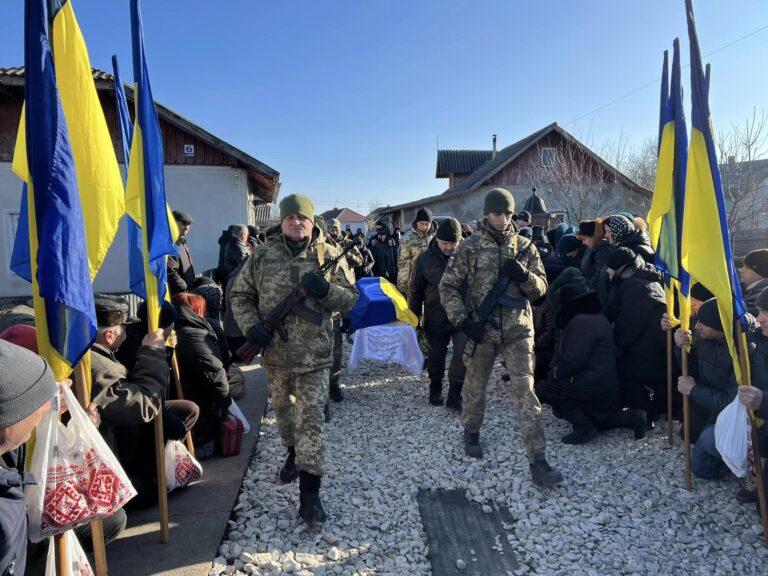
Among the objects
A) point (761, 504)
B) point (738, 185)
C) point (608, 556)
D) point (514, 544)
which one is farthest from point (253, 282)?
point (738, 185)

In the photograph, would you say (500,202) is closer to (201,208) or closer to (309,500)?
(309,500)

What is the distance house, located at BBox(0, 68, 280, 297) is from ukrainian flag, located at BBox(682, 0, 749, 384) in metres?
10.2

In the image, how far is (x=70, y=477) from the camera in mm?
2051

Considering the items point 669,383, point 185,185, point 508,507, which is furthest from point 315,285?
point 185,185

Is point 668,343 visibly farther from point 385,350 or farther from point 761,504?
point 385,350

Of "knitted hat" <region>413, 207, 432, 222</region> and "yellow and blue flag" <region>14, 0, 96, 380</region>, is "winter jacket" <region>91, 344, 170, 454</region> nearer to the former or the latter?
"yellow and blue flag" <region>14, 0, 96, 380</region>

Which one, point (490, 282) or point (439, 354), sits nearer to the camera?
point (490, 282)

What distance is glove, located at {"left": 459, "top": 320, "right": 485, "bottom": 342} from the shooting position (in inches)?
158

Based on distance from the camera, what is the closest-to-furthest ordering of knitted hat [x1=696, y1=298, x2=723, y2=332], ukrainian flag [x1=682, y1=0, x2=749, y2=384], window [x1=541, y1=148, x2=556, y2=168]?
ukrainian flag [x1=682, y1=0, x2=749, y2=384], knitted hat [x1=696, y1=298, x2=723, y2=332], window [x1=541, y1=148, x2=556, y2=168]

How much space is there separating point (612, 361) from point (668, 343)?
457mm

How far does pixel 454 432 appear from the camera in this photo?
484 centimetres

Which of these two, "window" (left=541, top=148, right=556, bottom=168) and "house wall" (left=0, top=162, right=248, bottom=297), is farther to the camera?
"window" (left=541, top=148, right=556, bottom=168)

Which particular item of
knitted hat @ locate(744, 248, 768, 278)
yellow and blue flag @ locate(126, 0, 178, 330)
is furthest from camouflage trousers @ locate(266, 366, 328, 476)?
knitted hat @ locate(744, 248, 768, 278)

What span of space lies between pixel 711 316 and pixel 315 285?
264cm
